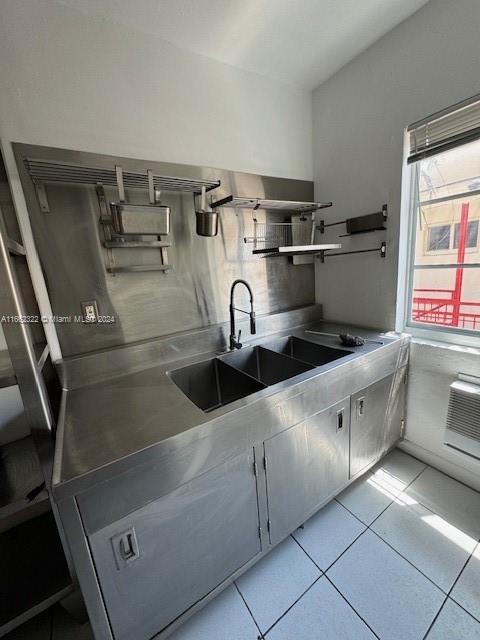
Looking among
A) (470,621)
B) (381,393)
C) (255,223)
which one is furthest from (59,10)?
(470,621)

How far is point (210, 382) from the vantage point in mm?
1587

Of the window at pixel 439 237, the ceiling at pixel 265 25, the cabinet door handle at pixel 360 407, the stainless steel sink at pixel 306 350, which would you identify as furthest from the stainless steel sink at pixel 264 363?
the ceiling at pixel 265 25

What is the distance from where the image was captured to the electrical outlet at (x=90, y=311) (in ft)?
4.42

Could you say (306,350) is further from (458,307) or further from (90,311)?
(90,311)

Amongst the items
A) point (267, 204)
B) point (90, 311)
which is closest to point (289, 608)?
point (90, 311)

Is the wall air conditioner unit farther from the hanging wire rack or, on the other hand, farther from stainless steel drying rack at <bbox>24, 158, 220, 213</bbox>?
stainless steel drying rack at <bbox>24, 158, 220, 213</bbox>

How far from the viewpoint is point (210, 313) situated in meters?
1.74

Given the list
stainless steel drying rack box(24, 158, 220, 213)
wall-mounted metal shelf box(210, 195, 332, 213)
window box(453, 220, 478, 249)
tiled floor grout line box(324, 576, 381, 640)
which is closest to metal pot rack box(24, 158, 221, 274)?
stainless steel drying rack box(24, 158, 220, 213)

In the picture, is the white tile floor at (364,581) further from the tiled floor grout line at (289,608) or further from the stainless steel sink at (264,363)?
the stainless steel sink at (264,363)

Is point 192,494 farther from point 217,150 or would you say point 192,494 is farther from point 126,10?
point 126,10

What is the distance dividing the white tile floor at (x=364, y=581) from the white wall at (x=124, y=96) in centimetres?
219

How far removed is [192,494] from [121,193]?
129 cm

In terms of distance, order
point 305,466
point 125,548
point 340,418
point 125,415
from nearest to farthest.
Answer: point 125,548
point 125,415
point 305,466
point 340,418

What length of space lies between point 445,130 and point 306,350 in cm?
145
